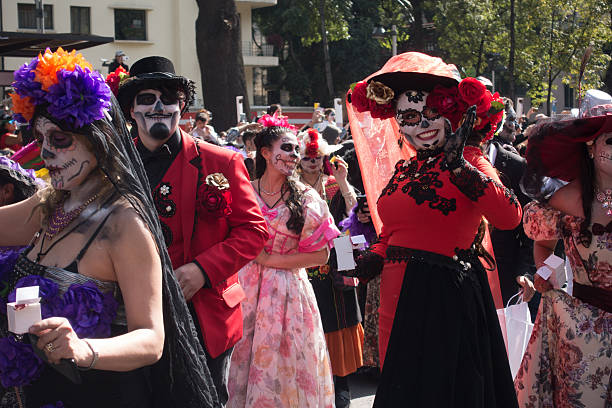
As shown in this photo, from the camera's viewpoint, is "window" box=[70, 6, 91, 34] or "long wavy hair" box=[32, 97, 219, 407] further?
"window" box=[70, 6, 91, 34]

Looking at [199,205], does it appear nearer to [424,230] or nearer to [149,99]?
[149,99]

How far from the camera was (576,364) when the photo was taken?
12.9ft

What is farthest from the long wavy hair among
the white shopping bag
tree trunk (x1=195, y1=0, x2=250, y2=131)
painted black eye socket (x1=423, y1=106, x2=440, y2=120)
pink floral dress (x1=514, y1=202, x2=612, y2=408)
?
tree trunk (x1=195, y1=0, x2=250, y2=131)

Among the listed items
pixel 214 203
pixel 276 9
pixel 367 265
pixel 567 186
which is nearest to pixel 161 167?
pixel 214 203

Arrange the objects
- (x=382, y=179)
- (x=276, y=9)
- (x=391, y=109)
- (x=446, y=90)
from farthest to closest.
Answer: (x=276, y=9), (x=382, y=179), (x=391, y=109), (x=446, y=90)

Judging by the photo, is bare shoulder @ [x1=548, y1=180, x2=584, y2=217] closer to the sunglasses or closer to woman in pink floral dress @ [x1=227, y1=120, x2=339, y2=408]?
woman in pink floral dress @ [x1=227, y1=120, x2=339, y2=408]

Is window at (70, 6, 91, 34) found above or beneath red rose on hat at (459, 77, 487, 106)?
above

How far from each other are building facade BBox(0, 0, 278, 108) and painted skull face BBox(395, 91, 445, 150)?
93.8ft

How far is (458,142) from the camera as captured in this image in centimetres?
371

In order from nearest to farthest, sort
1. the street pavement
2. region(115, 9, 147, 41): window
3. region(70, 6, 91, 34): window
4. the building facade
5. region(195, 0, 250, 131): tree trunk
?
the street pavement → region(195, 0, 250, 131): tree trunk → the building facade → region(70, 6, 91, 34): window → region(115, 9, 147, 41): window

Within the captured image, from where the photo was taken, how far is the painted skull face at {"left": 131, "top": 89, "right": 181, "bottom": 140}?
3.85 metres

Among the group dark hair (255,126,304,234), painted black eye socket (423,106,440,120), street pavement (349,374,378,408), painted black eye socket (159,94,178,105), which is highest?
painted black eye socket (159,94,178,105)

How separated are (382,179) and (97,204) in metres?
2.50

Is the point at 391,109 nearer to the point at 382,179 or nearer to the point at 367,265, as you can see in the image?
the point at 382,179
